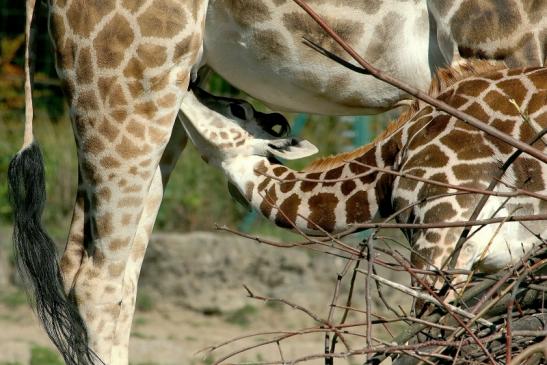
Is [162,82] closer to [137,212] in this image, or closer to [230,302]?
[137,212]

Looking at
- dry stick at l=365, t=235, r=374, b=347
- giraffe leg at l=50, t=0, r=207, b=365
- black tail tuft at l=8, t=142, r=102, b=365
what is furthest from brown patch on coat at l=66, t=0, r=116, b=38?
dry stick at l=365, t=235, r=374, b=347

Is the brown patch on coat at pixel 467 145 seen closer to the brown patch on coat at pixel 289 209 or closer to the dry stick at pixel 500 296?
the brown patch on coat at pixel 289 209

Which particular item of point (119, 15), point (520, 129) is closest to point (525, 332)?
point (520, 129)

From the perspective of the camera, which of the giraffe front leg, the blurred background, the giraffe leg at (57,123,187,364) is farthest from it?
the blurred background

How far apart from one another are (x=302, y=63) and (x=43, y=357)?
8.22 ft

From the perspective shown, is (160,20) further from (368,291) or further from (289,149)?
(368,291)

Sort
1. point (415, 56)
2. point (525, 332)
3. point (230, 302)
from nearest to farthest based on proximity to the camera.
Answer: point (525, 332), point (415, 56), point (230, 302)

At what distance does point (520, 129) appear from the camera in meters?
3.55

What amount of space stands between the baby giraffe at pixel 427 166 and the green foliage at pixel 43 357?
79.0 inches

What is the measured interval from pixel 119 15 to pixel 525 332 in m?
2.45

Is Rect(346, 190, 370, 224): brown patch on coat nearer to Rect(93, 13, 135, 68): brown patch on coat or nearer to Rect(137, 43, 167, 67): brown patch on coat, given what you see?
Rect(137, 43, 167, 67): brown patch on coat

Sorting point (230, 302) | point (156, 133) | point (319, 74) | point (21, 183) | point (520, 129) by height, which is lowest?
point (230, 302)

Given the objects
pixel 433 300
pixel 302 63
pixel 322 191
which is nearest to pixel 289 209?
pixel 322 191

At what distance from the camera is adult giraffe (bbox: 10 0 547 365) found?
4.27 m
